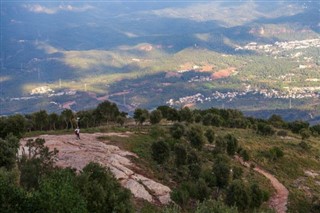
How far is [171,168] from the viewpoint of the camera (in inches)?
2472

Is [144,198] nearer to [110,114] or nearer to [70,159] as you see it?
[70,159]

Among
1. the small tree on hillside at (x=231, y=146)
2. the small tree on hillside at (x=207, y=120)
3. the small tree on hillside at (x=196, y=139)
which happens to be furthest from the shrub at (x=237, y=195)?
the small tree on hillside at (x=207, y=120)

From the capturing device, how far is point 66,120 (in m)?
85.4

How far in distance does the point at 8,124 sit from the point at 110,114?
30.5 metres

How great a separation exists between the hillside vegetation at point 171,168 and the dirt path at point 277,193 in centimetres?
75

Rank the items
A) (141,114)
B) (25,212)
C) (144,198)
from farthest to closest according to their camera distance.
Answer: (141,114) → (144,198) → (25,212)

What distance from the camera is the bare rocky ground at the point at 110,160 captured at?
52312 mm

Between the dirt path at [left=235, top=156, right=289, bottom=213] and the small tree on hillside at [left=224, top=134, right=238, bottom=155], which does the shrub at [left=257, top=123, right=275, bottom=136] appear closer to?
the dirt path at [left=235, top=156, right=289, bottom=213]

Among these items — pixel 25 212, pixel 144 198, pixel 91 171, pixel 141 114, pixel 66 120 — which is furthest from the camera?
pixel 141 114

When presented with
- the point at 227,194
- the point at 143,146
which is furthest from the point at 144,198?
the point at 143,146

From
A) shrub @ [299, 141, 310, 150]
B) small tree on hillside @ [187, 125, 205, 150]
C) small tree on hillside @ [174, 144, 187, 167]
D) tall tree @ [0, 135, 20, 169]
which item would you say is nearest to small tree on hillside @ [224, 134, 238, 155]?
small tree on hillside @ [187, 125, 205, 150]

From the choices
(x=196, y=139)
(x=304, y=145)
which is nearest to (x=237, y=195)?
(x=196, y=139)

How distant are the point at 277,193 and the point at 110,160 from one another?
25.5 m

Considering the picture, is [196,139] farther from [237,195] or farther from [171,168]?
[237,195]
